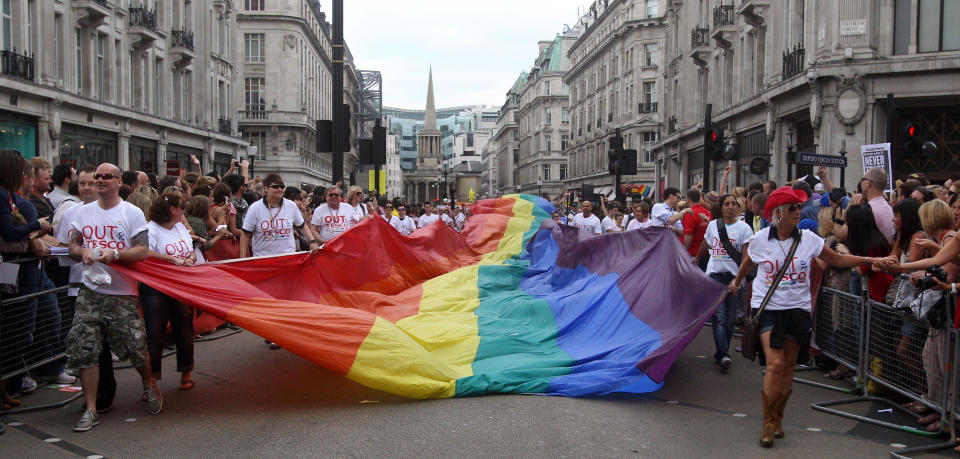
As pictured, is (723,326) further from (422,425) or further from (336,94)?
(336,94)

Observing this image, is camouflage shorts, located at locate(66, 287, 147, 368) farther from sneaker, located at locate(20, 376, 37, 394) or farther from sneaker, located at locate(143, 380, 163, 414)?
sneaker, located at locate(20, 376, 37, 394)

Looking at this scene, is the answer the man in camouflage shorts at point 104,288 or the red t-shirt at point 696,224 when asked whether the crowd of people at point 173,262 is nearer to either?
the man in camouflage shorts at point 104,288

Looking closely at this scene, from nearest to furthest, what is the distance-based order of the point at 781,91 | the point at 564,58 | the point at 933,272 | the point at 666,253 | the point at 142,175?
the point at 933,272 < the point at 666,253 < the point at 142,175 < the point at 781,91 < the point at 564,58

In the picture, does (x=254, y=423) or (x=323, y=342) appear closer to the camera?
(x=254, y=423)

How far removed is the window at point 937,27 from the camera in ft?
67.8

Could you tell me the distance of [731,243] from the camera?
9.30 metres

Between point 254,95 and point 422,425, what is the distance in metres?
59.8

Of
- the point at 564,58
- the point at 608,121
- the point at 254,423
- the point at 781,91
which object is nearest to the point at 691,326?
the point at 254,423

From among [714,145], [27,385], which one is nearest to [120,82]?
[714,145]

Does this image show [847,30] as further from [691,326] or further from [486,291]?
[691,326]

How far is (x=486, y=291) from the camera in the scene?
1191cm

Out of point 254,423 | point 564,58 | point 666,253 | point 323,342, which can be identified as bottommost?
point 254,423

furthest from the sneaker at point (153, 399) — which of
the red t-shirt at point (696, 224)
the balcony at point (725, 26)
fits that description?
the balcony at point (725, 26)

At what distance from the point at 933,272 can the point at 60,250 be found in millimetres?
7358
